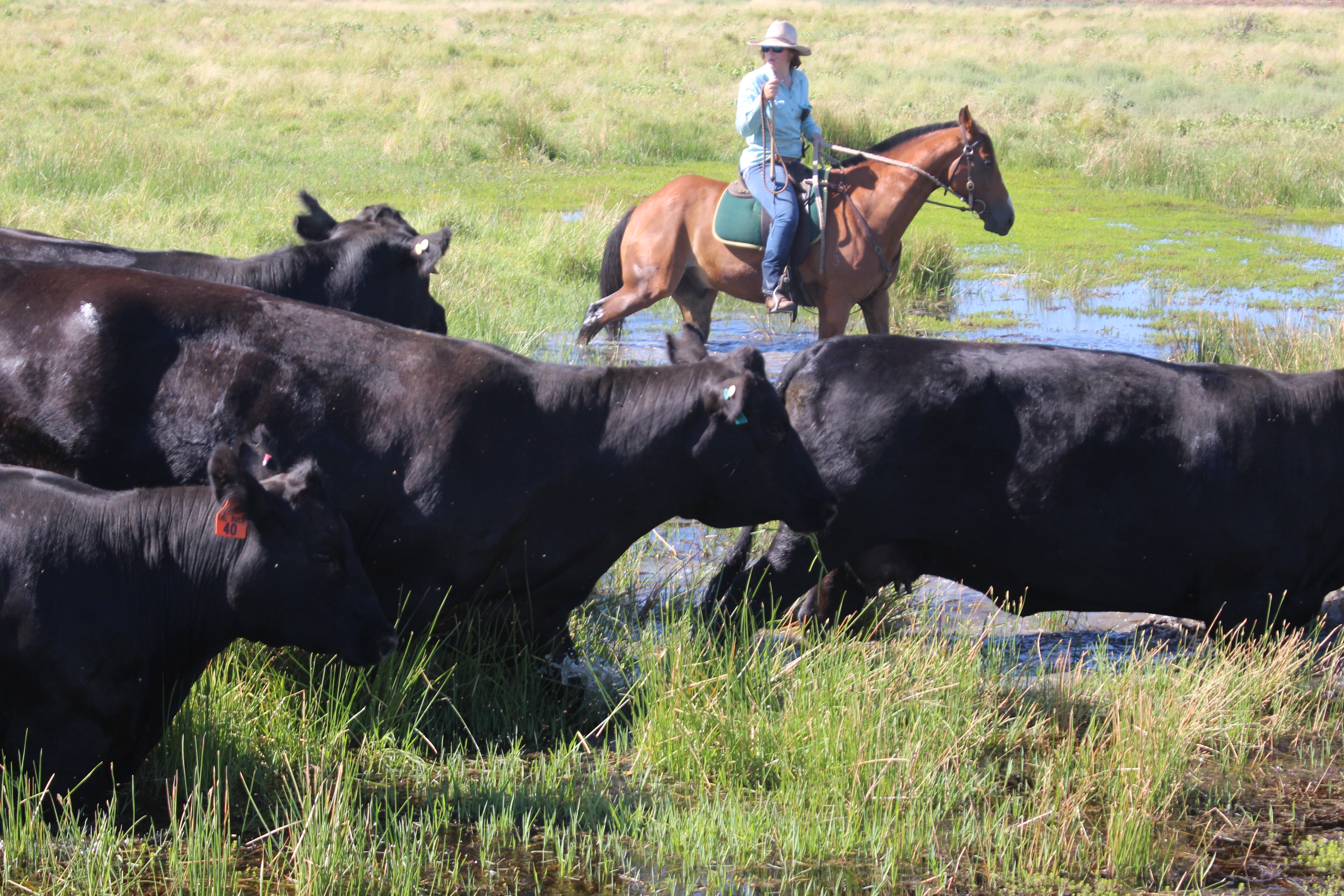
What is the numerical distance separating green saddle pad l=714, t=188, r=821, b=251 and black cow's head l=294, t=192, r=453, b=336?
165 inches

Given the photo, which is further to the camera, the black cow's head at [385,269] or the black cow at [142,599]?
the black cow's head at [385,269]

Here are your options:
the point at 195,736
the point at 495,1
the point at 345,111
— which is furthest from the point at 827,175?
the point at 495,1

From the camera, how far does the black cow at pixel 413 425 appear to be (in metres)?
4.66

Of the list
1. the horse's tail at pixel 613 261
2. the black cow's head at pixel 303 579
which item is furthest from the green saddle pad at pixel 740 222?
the black cow's head at pixel 303 579

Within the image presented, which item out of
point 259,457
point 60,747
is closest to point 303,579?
point 259,457

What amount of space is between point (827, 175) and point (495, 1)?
78454 millimetres

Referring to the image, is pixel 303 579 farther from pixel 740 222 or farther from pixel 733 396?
pixel 740 222

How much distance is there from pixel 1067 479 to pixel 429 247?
377 centimetres

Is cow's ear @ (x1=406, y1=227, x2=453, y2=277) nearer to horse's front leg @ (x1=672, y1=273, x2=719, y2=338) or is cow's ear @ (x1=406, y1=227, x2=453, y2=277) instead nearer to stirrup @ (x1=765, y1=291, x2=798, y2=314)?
stirrup @ (x1=765, y1=291, x2=798, y2=314)

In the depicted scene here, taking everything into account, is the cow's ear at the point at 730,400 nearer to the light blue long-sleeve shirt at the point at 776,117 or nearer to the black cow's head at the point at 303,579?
the black cow's head at the point at 303,579

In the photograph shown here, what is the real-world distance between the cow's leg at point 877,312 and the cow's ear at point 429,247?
16.6ft

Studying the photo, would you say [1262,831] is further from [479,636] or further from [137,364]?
[137,364]

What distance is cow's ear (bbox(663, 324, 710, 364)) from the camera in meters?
5.58

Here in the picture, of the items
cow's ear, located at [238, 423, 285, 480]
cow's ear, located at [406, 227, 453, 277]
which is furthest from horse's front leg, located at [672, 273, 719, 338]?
cow's ear, located at [238, 423, 285, 480]
